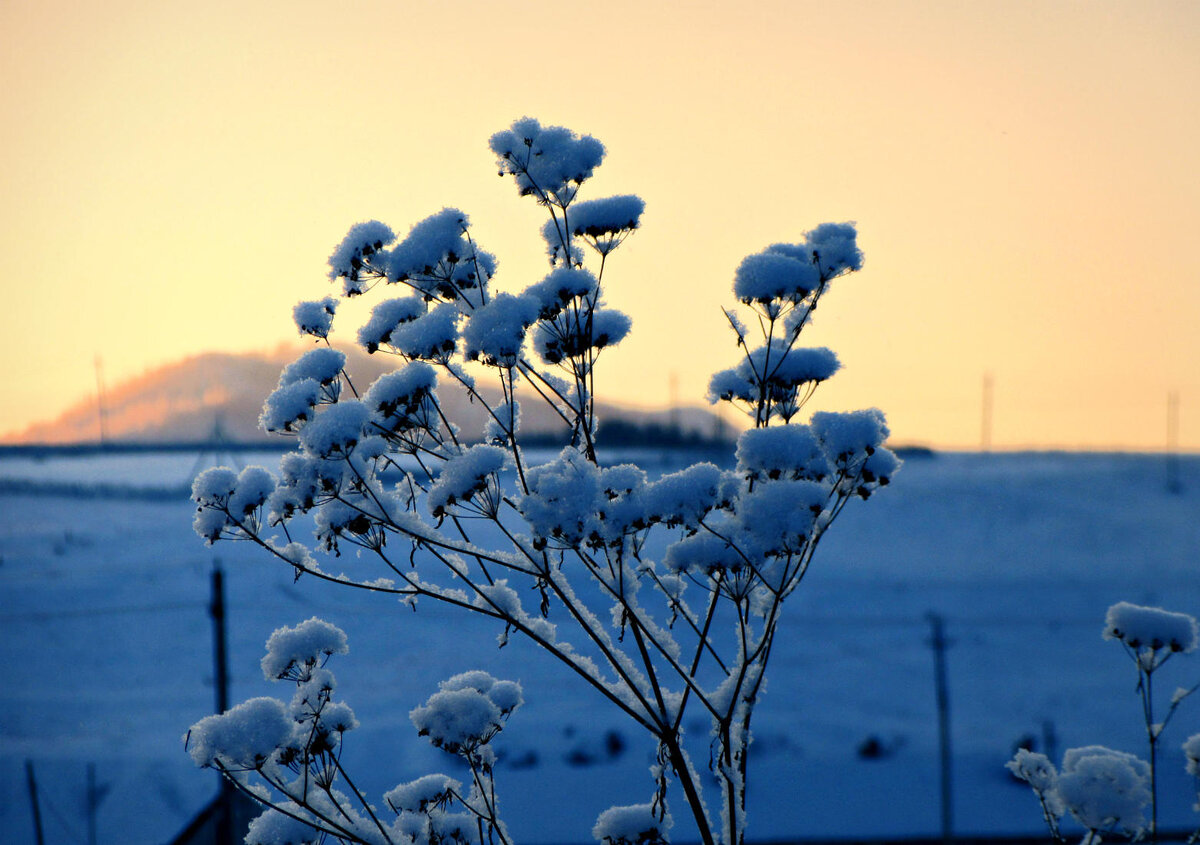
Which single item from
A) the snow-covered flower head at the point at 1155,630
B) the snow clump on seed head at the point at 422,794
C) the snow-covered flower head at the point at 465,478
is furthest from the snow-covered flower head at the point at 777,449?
the snow clump on seed head at the point at 422,794

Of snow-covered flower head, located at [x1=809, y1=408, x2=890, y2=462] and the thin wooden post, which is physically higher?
snow-covered flower head, located at [x1=809, y1=408, x2=890, y2=462]

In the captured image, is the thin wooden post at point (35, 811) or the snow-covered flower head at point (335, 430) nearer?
the snow-covered flower head at point (335, 430)

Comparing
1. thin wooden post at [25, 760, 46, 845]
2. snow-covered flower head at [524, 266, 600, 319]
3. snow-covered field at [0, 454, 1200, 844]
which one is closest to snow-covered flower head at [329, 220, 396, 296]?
snow-covered flower head at [524, 266, 600, 319]

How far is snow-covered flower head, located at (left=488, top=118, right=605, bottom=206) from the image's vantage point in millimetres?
2100

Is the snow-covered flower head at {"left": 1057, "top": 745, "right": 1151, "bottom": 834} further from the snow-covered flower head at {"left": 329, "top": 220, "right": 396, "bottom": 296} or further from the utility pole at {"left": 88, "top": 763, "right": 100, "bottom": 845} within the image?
the utility pole at {"left": 88, "top": 763, "right": 100, "bottom": 845}

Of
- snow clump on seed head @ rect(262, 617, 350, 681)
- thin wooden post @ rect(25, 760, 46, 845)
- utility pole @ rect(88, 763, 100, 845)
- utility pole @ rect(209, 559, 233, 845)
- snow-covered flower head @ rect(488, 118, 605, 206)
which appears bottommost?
utility pole @ rect(88, 763, 100, 845)

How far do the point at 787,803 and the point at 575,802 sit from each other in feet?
8.14

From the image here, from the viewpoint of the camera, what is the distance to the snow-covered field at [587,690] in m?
10.0

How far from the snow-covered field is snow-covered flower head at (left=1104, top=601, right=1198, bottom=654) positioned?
295 inches

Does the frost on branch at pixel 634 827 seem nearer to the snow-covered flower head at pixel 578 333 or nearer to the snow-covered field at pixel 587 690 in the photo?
the snow-covered flower head at pixel 578 333

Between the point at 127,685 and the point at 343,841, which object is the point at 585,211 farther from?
the point at 127,685

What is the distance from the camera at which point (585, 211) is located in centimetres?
212

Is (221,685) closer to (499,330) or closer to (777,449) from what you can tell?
(499,330)

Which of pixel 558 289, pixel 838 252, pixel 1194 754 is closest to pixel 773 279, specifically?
pixel 838 252
